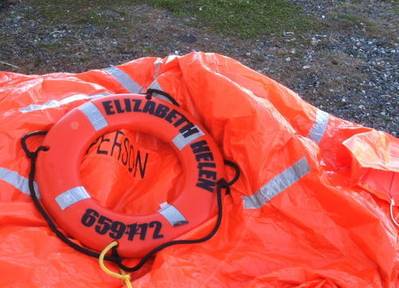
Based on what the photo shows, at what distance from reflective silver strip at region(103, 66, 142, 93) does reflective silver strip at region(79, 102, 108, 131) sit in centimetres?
32

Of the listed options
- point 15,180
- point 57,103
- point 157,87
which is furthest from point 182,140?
point 15,180

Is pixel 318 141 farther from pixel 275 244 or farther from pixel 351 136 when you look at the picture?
pixel 275 244

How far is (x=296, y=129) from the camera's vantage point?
7.82 feet

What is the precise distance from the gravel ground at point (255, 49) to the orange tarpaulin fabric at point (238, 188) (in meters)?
1.18

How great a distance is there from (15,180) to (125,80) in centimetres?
71

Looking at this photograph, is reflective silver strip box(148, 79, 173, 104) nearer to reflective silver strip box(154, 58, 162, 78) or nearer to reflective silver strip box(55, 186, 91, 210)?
reflective silver strip box(154, 58, 162, 78)

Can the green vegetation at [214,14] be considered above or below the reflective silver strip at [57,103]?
below

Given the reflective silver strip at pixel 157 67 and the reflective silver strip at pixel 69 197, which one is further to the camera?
the reflective silver strip at pixel 157 67

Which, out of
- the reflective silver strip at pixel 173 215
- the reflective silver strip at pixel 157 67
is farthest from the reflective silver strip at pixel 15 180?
the reflective silver strip at pixel 157 67

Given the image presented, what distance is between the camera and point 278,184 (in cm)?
208

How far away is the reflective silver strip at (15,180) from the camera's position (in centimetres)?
199

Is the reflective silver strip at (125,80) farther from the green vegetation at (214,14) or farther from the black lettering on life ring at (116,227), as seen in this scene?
the green vegetation at (214,14)

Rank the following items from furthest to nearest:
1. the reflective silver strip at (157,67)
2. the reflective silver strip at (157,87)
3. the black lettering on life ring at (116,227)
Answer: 1. the reflective silver strip at (157,67)
2. the reflective silver strip at (157,87)
3. the black lettering on life ring at (116,227)

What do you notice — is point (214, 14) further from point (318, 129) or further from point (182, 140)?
point (182, 140)
